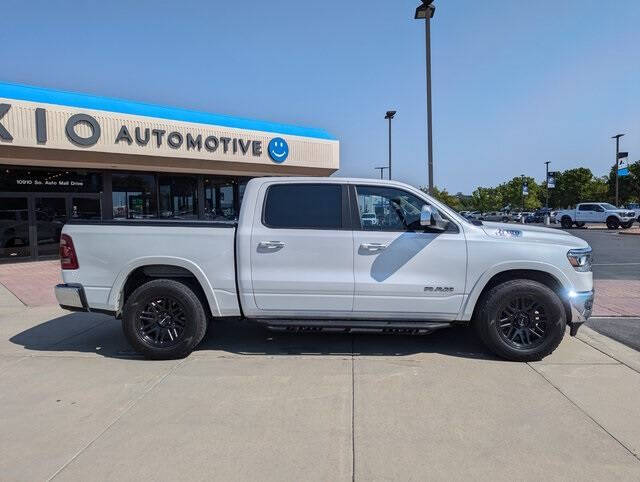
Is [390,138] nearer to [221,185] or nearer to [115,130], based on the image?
[221,185]

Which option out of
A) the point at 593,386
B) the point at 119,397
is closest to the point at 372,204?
the point at 593,386

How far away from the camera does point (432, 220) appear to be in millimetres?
4793

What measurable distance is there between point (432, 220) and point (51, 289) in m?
8.31

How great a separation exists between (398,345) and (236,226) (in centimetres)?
229

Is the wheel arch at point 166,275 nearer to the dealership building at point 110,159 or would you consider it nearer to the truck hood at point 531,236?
the truck hood at point 531,236

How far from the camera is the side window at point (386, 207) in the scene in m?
5.01

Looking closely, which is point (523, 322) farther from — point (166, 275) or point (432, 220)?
point (166, 275)

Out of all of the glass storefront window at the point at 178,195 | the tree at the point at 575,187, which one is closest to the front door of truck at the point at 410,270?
the glass storefront window at the point at 178,195

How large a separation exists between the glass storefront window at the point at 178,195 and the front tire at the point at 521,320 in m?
14.9

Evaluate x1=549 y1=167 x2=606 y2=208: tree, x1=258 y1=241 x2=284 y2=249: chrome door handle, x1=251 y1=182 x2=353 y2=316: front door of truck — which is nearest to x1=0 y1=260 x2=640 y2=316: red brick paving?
x1=251 y1=182 x2=353 y2=316: front door of truck

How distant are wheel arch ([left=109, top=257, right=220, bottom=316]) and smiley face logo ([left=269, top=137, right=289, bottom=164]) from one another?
14416mm

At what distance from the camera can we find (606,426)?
352 centimetres

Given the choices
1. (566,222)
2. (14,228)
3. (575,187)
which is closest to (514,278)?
(14,228)

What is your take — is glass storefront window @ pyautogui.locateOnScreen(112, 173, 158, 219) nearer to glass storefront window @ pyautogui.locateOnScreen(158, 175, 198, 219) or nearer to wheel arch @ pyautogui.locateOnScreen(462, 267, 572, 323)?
glass storefront window @ pyautogui.locateOnScreen(158, 175, 198, 219)
